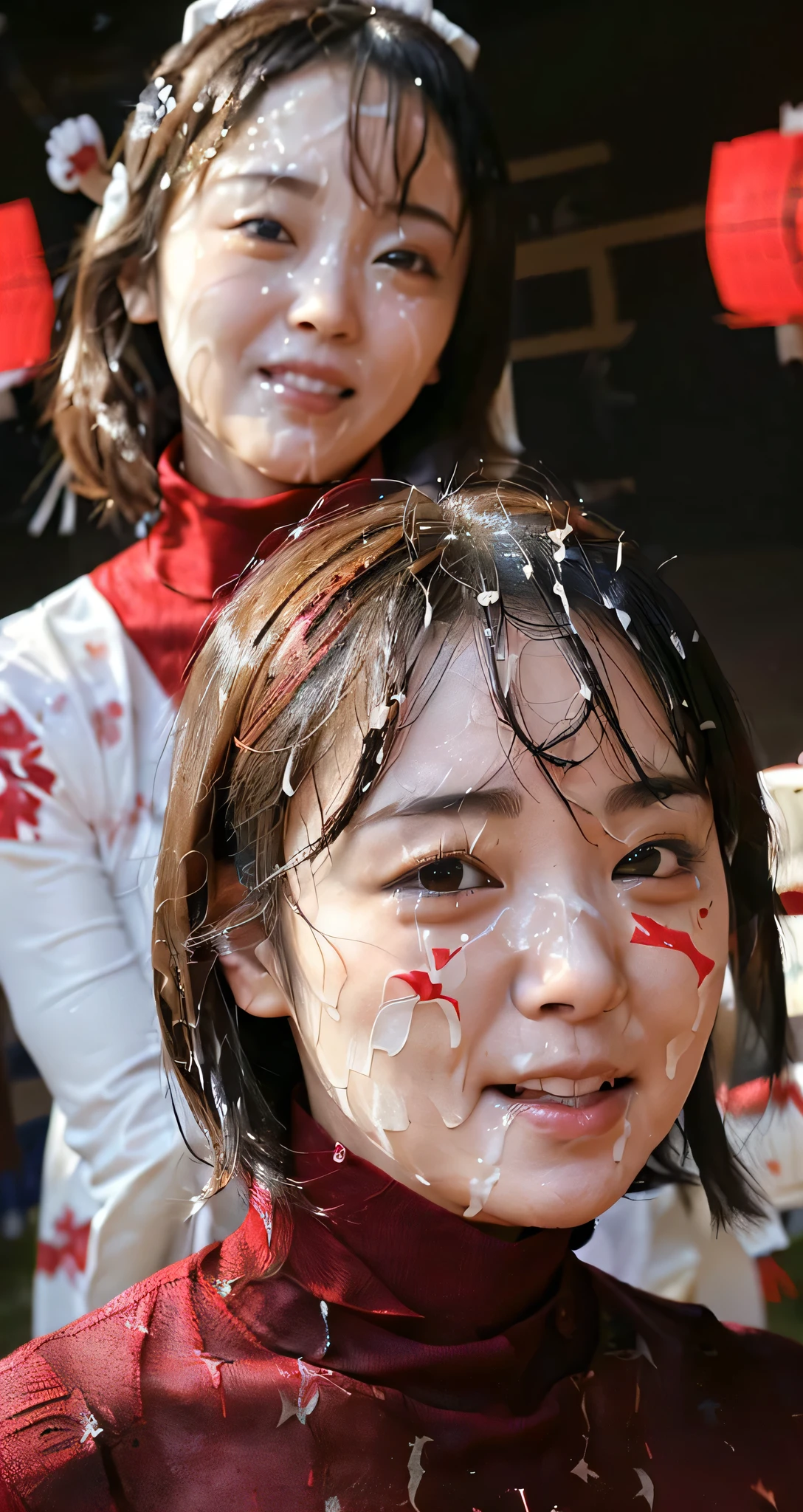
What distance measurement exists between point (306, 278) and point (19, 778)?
0.27m

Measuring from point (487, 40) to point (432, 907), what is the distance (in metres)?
0.49

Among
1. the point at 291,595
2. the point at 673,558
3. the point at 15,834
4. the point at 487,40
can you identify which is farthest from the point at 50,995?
the point at 487,40

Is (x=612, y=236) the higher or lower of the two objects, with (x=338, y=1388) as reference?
higher

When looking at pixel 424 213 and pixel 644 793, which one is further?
pixel 424 213

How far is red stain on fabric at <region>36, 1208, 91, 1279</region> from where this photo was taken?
0.75m

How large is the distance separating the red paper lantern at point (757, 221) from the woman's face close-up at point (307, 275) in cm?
15

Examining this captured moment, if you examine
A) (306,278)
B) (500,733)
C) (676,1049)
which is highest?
(306,278)

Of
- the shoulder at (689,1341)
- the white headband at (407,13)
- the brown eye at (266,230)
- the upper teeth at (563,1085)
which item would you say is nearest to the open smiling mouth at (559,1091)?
the upper teeth at (563,1085)

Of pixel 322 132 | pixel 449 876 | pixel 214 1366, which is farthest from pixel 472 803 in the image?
pixel 322 132

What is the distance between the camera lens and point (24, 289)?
0.80m

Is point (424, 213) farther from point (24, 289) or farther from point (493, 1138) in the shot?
point (493, 1138)

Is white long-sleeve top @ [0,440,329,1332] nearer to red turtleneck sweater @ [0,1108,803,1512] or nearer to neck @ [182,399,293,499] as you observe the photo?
neck @ [182,399,293,499]

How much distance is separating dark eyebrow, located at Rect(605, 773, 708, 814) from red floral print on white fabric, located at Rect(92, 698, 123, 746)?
0.30 m

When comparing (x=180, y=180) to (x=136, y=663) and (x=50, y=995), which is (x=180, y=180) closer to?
(x=136, y=663)
